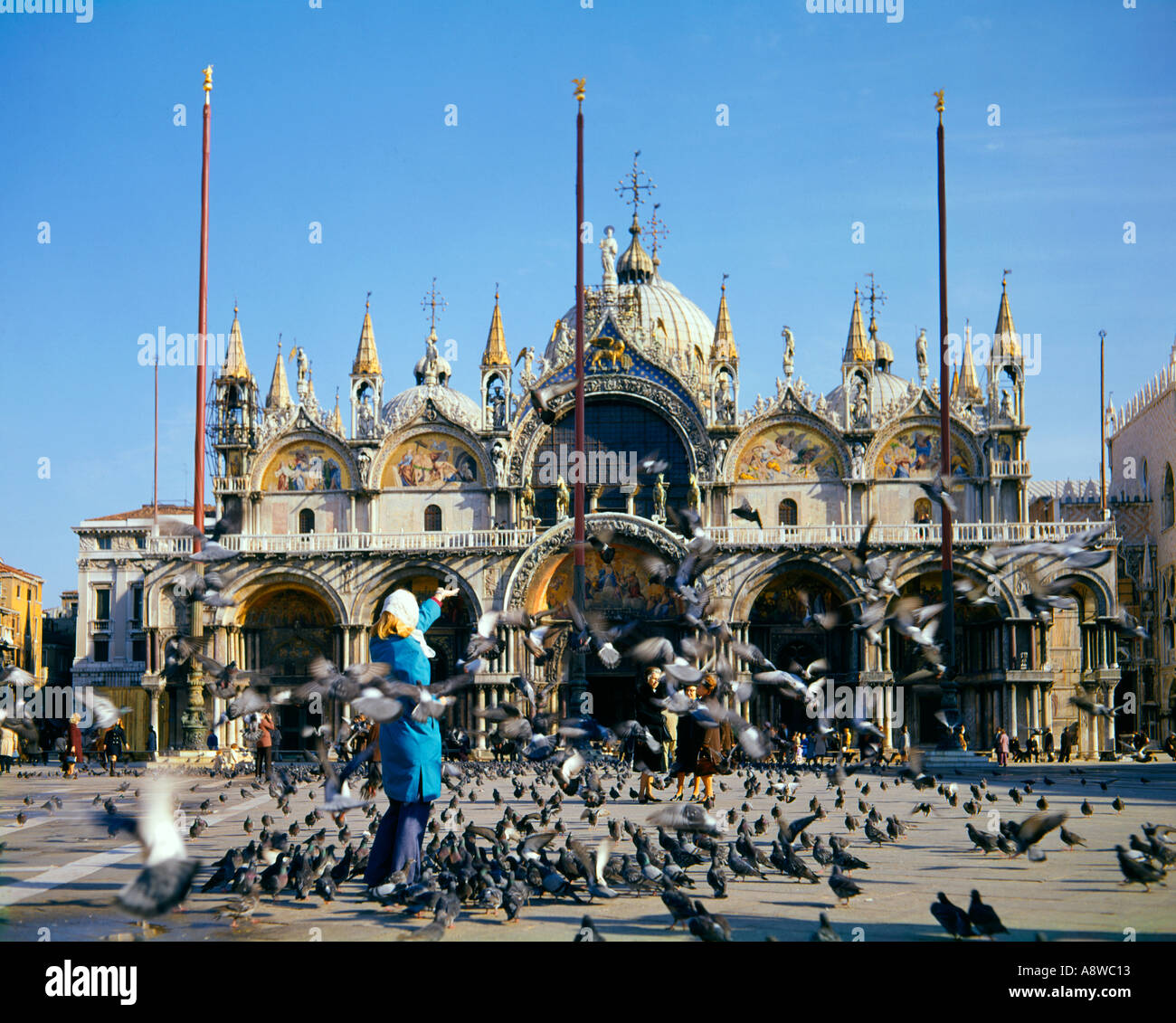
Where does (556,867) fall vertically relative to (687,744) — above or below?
below

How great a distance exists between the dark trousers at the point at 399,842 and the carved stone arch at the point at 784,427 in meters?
32.3

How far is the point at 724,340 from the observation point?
43531 mm

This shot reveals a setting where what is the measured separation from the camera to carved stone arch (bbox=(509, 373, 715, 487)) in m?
41.9

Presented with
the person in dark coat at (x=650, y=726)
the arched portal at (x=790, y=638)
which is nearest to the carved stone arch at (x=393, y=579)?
the arched portal at (x=790, y=638)

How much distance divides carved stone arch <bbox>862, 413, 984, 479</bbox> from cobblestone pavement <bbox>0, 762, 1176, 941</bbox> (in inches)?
1004

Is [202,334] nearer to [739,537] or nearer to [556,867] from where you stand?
[739,537]

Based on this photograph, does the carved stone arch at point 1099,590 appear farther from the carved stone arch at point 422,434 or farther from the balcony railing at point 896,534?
the carved stone arch at point 422,434

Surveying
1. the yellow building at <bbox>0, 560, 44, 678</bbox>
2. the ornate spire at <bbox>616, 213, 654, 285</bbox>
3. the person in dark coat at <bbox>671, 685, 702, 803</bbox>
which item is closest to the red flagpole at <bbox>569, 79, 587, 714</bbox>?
the person in dark coat at <bbox>671, 685, 702, 803</bbox>

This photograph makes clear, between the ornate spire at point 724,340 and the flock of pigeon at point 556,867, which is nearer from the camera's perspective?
the flock of pigeon at point 556,867

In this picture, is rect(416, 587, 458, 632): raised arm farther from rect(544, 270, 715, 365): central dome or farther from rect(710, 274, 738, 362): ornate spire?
rect(544, 270, 715, 365): central dome

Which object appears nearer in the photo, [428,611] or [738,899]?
[738,899]

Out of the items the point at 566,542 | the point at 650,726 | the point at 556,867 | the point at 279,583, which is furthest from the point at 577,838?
the point at 279,583

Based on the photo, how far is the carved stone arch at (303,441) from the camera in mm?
43406

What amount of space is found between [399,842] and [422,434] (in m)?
34.1
